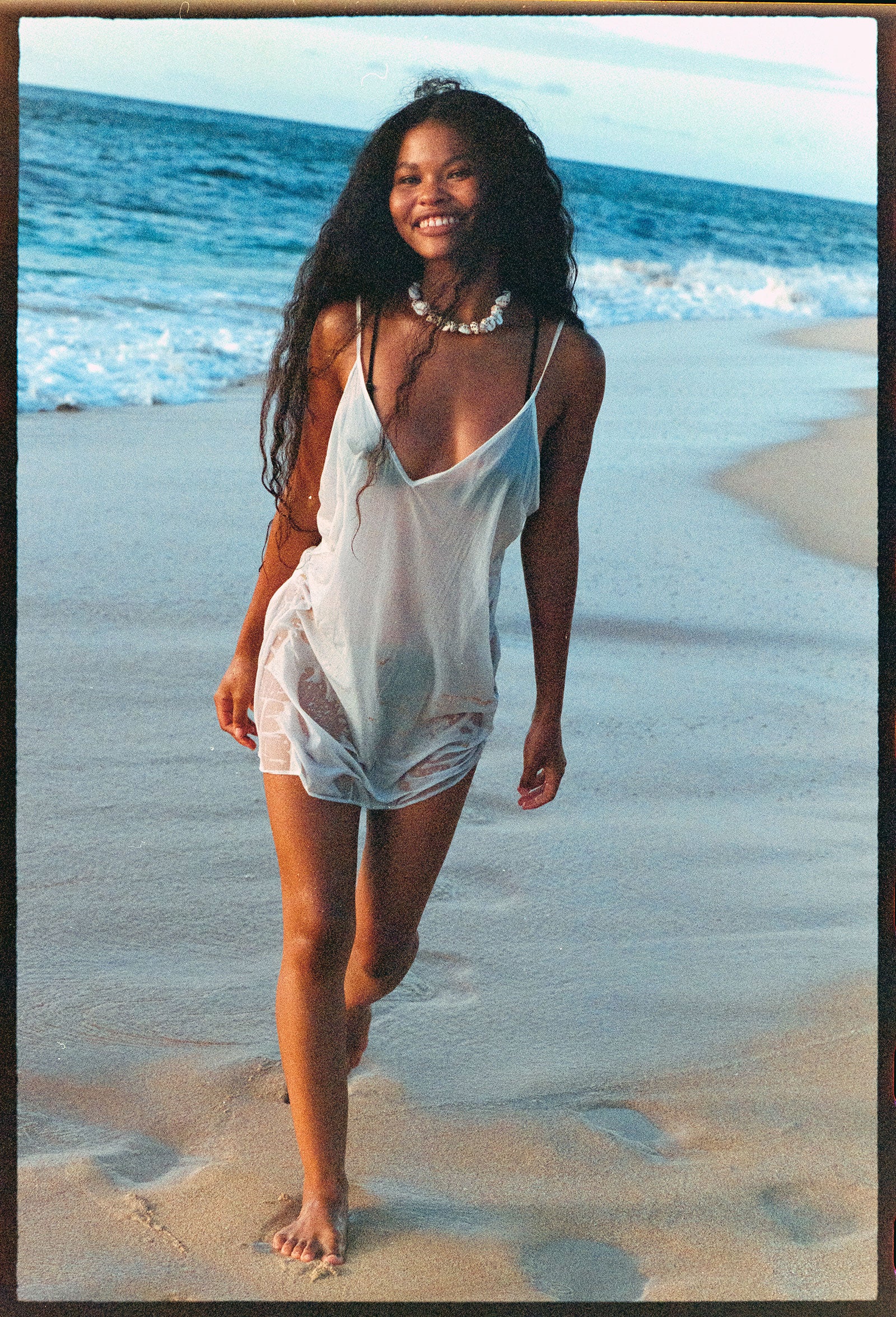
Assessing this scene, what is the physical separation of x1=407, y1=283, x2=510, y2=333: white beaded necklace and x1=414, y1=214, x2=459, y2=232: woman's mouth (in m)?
0.09

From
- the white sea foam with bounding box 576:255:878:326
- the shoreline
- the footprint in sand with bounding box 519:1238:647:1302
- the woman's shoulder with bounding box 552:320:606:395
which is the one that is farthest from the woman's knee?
the white sea foam with bounding box 576:255:878:326

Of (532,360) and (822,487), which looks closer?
(532,360)

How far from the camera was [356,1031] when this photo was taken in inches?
96.0

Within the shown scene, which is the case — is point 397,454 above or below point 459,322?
below

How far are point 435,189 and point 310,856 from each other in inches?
39.5

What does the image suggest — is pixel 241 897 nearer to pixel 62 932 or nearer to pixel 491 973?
pixel 62 932

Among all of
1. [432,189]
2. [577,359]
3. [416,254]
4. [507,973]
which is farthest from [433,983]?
[432,189]

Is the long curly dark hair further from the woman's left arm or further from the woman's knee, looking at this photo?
the woman's knee

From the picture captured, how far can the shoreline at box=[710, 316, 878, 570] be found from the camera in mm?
6016

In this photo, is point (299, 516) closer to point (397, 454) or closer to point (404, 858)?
point (397, 454)

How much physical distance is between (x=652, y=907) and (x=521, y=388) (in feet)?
5.24

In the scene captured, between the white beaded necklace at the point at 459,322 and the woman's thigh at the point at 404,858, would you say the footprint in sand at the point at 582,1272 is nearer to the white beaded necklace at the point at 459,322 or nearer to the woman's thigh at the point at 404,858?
the woman's thigh at the point at 404,858

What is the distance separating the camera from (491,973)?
9.66ft

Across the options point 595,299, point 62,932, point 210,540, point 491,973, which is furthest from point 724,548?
point 595,299
